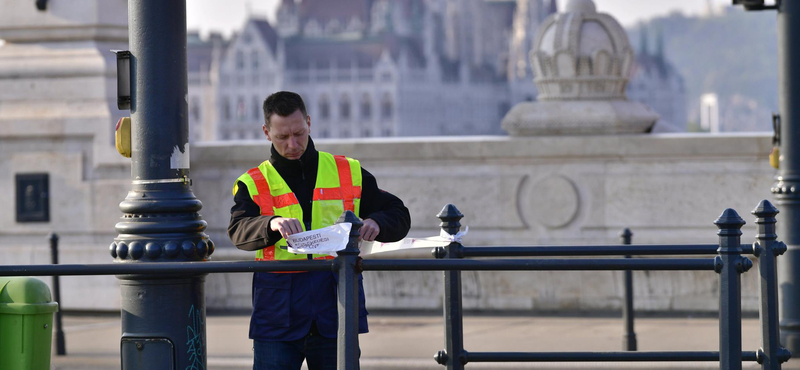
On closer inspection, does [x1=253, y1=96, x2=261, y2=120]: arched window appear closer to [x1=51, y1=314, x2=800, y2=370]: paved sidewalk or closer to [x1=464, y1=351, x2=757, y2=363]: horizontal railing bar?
[x1=51, y1=314, x2=800, y2=370]: paved sidewalk

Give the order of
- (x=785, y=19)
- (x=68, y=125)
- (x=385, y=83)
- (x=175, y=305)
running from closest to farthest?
(x=175, y=305) → (x=785, y=19) → (x=68, y=125) → (x=385, y=83)

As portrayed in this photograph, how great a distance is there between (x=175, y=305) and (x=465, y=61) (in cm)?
19218

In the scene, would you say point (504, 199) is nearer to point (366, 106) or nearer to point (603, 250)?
point (603, 250)

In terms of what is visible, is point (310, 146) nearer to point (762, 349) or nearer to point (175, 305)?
point (175, 305)

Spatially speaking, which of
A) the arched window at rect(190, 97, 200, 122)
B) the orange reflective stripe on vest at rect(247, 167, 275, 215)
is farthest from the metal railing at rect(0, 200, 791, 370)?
the arched window at rect(190, 97, 200, 122)

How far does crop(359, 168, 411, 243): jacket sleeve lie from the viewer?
4.23 metres

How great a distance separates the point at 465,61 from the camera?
7682 inches

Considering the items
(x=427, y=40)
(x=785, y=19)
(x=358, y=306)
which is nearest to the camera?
→ (x=358, y=306)

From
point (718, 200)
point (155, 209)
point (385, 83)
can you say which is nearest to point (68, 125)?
point (718, 200)

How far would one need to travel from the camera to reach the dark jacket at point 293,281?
13.8 ft

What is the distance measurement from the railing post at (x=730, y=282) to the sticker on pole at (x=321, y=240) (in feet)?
3.85

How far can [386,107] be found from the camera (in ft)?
578

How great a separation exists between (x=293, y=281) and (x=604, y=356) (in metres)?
1.35

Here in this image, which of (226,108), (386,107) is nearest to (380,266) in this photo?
(386,107)
